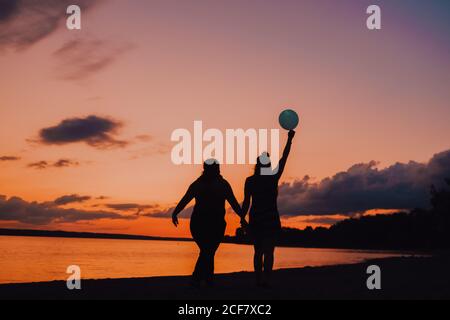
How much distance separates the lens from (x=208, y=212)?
11.2 m

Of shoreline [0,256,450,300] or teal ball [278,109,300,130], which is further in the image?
teal ball [278,109,300,130]

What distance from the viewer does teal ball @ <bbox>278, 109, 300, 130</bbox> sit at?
38.6ft

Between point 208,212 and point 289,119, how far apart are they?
95.4 inches

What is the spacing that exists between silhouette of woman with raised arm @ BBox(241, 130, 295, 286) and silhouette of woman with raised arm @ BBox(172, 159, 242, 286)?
0.36 m

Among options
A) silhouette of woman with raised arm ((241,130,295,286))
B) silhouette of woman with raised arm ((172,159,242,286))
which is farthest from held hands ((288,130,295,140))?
silhouette of woman with raised arm ((172,159,242,286))

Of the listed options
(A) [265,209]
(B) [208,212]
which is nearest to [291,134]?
(A) [265,209]

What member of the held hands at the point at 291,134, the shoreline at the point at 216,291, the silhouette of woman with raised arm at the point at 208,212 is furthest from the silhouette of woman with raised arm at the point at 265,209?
the shoreline at the point at 216,291

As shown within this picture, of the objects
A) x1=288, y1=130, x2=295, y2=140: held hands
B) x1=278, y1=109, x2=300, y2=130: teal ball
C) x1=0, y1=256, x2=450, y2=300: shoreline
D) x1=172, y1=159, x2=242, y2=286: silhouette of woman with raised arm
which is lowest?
x1=0, y1=256, x2=450, y2=300: shoreline

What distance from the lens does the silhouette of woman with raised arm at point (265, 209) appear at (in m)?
11.1

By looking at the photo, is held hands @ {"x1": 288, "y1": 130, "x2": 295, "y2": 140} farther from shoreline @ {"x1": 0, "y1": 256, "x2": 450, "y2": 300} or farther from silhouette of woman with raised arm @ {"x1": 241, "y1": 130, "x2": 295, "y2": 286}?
shoreline @ {"x1": 0, "y1": 256, "x2": 450, "y2": 300}

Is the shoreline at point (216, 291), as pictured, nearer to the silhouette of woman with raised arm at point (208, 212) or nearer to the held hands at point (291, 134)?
the silhouette of woman with raised arm at point (208, 212)

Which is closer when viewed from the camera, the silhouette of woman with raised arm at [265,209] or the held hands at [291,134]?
the silhouette of woman with raised arm at [265,209]

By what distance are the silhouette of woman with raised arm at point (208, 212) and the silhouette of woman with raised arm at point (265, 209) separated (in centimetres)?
36
